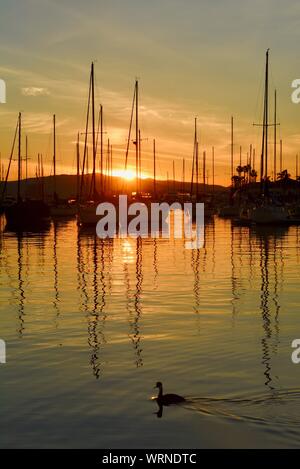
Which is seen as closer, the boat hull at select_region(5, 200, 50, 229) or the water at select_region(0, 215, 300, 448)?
the water at select_region(0, 215, 300, 448)

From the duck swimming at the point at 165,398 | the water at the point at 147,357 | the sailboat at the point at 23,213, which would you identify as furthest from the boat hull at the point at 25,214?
the duck swimming at the point at 165,398

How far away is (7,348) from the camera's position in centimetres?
1722

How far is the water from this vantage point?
11.6 m

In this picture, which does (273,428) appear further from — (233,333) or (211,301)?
(211,301)

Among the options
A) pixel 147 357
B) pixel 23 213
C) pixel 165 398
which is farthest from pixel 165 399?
pixel 23 213

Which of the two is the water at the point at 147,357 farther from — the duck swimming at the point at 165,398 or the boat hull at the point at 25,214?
the boat hull at the point at 25,214

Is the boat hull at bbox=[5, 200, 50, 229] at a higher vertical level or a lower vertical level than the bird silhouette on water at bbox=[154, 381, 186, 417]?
higher

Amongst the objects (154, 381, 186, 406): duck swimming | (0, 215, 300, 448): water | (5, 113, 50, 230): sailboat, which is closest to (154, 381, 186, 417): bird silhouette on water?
(154, 381, 186, 406): duck swimming

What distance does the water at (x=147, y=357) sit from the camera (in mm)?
11562

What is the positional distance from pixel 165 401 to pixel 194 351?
4096 millimetres

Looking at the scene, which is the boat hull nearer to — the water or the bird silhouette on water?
the water

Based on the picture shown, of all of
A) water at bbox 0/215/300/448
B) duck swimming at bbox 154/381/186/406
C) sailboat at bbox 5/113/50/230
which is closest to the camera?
water at bbox 0/215/300/448

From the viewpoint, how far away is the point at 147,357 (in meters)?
16.2
